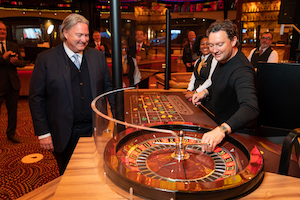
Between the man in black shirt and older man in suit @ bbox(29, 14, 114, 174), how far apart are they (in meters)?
0.80

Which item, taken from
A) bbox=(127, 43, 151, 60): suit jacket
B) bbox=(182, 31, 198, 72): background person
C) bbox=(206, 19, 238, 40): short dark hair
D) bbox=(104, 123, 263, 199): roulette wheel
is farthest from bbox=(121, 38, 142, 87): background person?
bbox=(182, 31, 198, 72): background person

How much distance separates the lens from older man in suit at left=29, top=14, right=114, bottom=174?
171 cm

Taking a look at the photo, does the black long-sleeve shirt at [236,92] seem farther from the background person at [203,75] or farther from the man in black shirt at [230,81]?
the background person at [203,75]

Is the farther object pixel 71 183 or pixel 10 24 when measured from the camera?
pixel 10 24

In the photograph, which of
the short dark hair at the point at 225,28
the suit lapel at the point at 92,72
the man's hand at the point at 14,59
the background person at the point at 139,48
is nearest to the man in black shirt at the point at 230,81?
the short dark hair at the point at 225,28

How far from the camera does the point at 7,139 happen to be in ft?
12.1

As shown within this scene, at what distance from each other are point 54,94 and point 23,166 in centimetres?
163

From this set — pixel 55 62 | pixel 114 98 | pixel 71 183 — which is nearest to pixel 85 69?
pixel 55 62

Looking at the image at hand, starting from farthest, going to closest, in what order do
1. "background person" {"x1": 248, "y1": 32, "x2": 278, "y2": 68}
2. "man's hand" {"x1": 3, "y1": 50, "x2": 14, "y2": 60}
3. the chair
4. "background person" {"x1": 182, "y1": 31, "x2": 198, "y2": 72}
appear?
"background person" {"x1": 182, "y1": 31, "x2": 198, "y2": 72}, "background person" {"x1": 248, "y1": 32, "x2": 278, "y2": 68}, "man's hand" {"x1": 3, "y1": 50, "x2": 14, "y2": 60}, the chair

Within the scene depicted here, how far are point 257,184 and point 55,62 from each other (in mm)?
1456

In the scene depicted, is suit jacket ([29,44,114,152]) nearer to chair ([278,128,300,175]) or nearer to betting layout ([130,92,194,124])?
betting layout ([130,92,194,124])

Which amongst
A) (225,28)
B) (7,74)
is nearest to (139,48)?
(225,28)

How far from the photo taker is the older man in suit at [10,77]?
3.41 m

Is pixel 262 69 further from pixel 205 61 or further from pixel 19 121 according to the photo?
pixel 19 121
